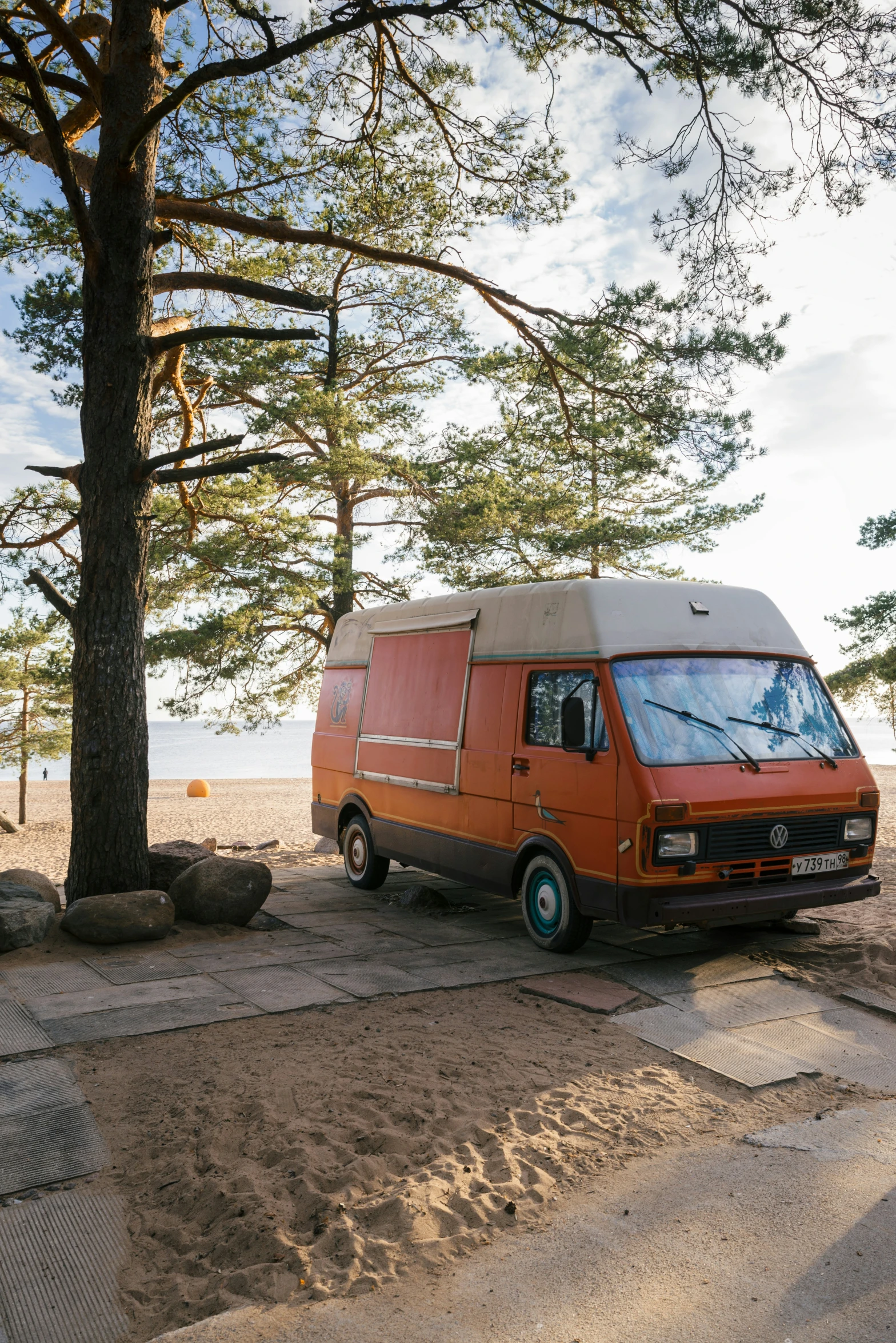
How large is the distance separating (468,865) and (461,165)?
8.73 meters

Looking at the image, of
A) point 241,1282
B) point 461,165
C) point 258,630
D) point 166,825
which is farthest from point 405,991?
point 166,825

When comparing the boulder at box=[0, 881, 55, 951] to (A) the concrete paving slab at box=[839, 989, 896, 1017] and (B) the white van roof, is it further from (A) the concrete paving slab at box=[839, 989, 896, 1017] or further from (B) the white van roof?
(A) the concrete paving slab at box=[839, 989, 896, 1017]

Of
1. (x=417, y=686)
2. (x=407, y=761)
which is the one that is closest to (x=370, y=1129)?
(x=407, y=761)

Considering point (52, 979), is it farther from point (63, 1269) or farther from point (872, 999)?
point (872, 999)

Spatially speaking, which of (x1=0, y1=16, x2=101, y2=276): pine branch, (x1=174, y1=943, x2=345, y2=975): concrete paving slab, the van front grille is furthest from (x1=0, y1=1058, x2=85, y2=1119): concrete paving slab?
(x1=0, y1=16, x2=101, y2=276): pine branch

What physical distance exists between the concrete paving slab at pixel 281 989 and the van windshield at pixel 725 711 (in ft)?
8.54

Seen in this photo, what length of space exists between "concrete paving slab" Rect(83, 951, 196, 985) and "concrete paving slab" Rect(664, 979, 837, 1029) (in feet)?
11.4

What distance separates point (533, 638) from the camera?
7891 mm

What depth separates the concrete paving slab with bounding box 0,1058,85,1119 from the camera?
465 cm

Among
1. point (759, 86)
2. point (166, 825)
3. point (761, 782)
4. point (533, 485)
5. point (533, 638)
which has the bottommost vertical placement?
point (166, 825)

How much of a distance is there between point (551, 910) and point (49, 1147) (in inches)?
164

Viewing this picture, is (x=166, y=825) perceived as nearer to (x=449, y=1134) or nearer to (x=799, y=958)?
(x=799, y=958)

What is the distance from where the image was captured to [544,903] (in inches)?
302

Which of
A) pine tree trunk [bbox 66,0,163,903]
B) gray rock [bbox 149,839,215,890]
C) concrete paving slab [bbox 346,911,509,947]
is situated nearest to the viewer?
concrete paving slab [bbox 346,911,509,947]
